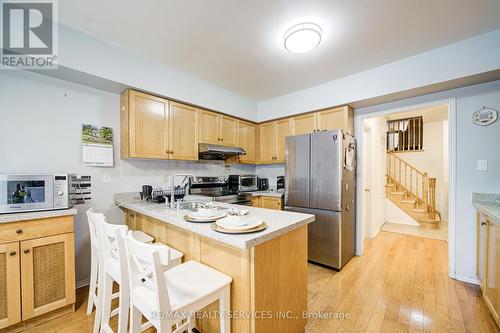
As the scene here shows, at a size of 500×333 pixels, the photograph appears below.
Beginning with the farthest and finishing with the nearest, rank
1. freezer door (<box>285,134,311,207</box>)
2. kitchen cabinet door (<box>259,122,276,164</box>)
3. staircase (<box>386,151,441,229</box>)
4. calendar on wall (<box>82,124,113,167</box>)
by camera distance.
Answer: staircase (<box>386,151,441,229</box>), kitchen cabinet door (<box>259,122,276,164</box>), freezer door (<box>285,134,311,207</box>), calendar on wall (<box>82,124,113,167</box>)

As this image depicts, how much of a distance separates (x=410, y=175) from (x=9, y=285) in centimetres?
759

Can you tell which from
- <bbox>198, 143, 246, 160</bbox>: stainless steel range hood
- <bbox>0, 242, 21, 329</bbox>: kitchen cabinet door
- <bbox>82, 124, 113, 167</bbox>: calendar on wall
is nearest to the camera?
<bbox>0, 242, 21, 329</bbox>: kitchen cabinet door

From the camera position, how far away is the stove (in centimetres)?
315

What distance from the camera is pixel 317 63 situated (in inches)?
98.2

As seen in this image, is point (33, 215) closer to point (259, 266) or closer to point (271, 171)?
point (259, 266)

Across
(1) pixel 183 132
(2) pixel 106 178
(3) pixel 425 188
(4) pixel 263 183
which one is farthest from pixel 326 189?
(3) pixel 425 188

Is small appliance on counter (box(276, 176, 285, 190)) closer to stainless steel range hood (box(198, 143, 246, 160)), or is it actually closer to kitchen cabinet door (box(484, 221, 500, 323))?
stainless steel range hood (box(198, 143, 246, 160))

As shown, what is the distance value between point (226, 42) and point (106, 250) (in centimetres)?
218

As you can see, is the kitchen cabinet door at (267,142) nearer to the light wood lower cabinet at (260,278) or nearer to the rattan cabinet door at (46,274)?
the light wood lower cabinet at (260,278)

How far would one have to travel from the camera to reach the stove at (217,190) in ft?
10.3

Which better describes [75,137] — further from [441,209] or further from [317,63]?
[441,209]

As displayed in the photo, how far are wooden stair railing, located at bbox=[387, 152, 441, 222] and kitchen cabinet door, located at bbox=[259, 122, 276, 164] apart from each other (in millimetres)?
3864

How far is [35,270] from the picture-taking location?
1.65 m

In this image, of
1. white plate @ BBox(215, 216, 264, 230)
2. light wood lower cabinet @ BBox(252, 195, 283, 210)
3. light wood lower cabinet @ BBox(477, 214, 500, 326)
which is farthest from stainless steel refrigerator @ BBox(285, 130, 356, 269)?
white plate @ BBox(215, 216, 264, 230)
